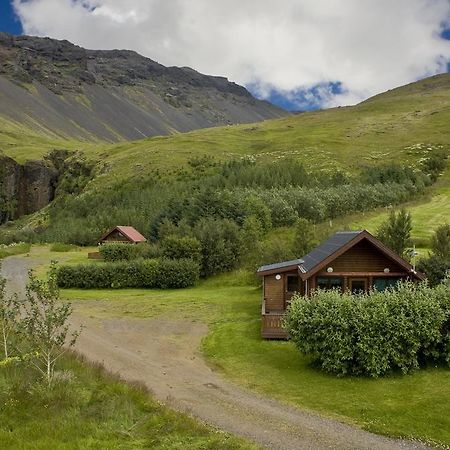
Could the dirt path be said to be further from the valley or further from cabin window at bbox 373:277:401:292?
cabin window at bbox 373:277:401:292

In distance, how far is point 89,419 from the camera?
48.2 ft

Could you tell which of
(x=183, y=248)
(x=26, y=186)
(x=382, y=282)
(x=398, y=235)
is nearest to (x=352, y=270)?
(x=382, y=282)

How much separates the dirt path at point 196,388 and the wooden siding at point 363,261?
922 centimetres

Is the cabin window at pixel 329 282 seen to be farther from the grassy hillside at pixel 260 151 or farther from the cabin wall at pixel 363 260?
the grassy hillside at pixel 260 151

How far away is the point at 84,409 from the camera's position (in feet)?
51.0

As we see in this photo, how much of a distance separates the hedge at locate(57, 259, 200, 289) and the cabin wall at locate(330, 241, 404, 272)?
2264cm

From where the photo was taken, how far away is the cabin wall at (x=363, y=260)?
29.2m

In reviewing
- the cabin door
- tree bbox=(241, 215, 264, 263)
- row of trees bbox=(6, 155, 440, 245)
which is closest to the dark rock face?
row of trees bbox=(6, 155, 440, 245)

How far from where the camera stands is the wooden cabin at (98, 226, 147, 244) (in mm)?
78719

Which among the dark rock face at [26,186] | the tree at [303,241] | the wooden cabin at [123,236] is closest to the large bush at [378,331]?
the tree at [303,241]

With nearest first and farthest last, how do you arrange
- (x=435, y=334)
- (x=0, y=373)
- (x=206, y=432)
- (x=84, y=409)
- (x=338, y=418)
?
1. (x=206, y=432)
2. (x=84, y=409)
3. (x=338, y=418)
4. (x=0, y=373)
5. (x=435, y=334)

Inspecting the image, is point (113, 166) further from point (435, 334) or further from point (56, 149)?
point (435, 334)

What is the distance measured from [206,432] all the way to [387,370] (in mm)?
10044

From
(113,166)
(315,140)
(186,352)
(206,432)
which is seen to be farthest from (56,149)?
(206,432)
